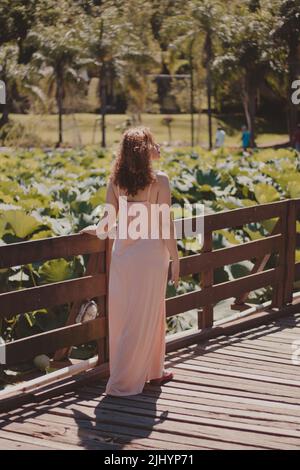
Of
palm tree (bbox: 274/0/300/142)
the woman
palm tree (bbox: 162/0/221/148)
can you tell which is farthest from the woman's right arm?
palm tree (bbox: 162/0/221/148)

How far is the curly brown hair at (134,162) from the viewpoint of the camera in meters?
6.86

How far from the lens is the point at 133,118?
6125 centimetres

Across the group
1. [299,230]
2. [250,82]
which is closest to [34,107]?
[250,82]

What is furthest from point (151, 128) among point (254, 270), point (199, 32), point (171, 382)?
point (171, 382)

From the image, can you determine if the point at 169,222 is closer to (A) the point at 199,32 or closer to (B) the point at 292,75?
(B) the point at 292,75

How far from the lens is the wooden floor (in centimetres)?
612

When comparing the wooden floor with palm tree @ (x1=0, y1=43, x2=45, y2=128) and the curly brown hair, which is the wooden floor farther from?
palm tree @ (x1=0, y1=43, x2=45, y2=128)

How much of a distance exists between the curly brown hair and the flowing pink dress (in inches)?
5.3

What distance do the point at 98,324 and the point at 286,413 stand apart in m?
1.62

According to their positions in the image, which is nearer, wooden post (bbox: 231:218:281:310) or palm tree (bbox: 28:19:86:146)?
wooden post (bbox: 231:218:281:310)

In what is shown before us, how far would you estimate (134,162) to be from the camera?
6.86m

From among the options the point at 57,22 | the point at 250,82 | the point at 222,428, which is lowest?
the point at 222,428

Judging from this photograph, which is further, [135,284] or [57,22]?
[57,22]

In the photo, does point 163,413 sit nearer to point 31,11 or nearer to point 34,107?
point 31,11
